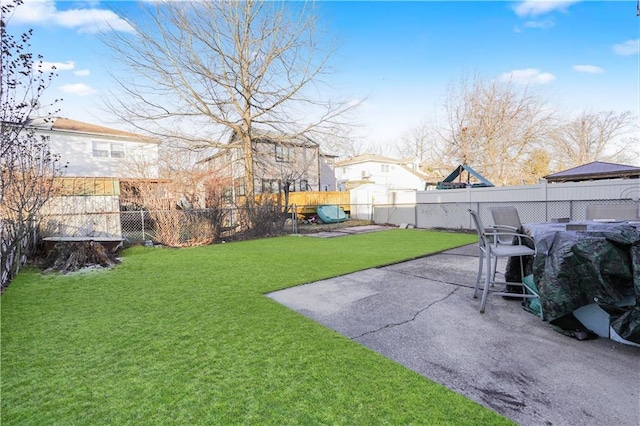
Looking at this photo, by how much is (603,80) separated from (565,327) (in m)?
13.2

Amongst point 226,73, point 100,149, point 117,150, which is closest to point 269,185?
point 226,73

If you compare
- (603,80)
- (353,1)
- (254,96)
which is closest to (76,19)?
(254,96)

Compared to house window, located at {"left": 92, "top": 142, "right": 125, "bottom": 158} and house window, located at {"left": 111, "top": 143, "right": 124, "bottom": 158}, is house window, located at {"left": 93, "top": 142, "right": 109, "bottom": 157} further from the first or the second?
house window, located at {"left": 111, "top": 143, "right": 124, "bottom": 158}

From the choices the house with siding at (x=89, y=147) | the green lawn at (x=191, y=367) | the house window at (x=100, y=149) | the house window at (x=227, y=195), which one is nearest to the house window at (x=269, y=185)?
the house window at (x=227, y=195)

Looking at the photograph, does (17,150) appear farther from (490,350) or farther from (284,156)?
(284,156)

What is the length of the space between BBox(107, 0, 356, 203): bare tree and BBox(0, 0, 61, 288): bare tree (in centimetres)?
568

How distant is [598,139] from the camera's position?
2553cm

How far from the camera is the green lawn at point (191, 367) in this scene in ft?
5.60

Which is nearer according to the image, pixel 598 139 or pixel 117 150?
pixel 117 150

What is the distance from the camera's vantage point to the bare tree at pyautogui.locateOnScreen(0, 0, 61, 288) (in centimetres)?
400

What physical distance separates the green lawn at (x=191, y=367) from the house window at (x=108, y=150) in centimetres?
1556

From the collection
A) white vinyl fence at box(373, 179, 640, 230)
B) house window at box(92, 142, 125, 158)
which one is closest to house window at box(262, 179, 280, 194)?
white vinyl fence at box(373, 179, 640, 230)

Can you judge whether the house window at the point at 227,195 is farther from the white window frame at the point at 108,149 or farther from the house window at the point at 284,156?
the white window frame at the point at 108,149

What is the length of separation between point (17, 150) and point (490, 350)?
8.22 metres
